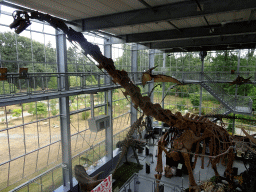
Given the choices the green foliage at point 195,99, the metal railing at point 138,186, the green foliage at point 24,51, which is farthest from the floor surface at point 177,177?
the green foliage at point 195,99

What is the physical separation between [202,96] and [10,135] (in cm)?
1727

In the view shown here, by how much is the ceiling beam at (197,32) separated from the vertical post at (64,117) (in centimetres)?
417

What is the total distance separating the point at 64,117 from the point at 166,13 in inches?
265

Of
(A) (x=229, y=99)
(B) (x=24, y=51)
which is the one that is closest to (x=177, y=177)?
(A) (x=229, y=99)

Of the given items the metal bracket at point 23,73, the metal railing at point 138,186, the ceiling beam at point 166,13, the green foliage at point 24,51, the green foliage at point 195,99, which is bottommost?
the metal railing at point 138,186

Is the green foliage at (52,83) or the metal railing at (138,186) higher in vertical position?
the green foliage at (52,83)

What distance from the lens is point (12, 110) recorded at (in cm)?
810

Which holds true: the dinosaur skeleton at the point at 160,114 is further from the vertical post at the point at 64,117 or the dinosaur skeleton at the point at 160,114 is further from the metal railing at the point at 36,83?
the vertical post at the point at 64,117

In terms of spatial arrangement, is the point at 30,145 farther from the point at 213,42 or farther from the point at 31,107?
the point at 213,42

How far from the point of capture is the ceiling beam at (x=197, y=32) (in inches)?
360

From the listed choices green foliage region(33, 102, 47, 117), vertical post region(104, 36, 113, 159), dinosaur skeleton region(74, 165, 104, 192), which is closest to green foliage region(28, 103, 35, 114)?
green foliage region(33, 102, 47, 117)

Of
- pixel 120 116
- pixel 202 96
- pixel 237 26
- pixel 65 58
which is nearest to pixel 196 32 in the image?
pixel 237 26

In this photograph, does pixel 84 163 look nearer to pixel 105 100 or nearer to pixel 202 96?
pixel 105 100

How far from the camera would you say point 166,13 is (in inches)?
277
